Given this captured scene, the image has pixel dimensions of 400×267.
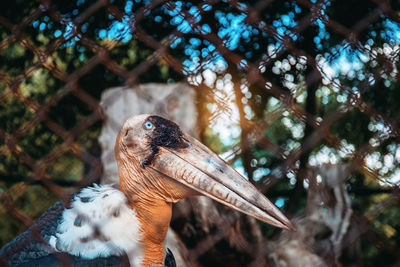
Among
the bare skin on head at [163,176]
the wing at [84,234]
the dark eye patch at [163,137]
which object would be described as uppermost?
the dark eye patch at [163,137]

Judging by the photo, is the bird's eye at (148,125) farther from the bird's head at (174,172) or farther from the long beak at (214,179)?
the long beak at (214,179)

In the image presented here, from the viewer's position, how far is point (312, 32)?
2.33 metres

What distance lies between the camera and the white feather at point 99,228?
140 cm

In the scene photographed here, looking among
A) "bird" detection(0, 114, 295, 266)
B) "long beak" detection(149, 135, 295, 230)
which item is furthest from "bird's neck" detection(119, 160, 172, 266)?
"long beak" detection(149, 135, 295, 230)

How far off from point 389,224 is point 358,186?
0.36 m

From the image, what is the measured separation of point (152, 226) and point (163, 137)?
0.34 meters

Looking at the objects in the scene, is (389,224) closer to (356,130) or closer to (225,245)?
(356,130)

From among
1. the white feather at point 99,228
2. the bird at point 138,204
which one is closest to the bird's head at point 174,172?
the bird at point 138,204

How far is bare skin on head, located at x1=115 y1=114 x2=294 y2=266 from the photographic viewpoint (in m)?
1.38

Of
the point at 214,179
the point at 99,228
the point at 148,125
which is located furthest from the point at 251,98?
the point at 99,228

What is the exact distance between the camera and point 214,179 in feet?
4.65

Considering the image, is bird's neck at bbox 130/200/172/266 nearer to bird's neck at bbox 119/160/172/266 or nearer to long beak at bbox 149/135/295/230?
bird's neck at bbox 119/160/172/266

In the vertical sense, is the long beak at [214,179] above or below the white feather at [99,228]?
above

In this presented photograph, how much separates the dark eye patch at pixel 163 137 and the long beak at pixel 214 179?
0.06ft
